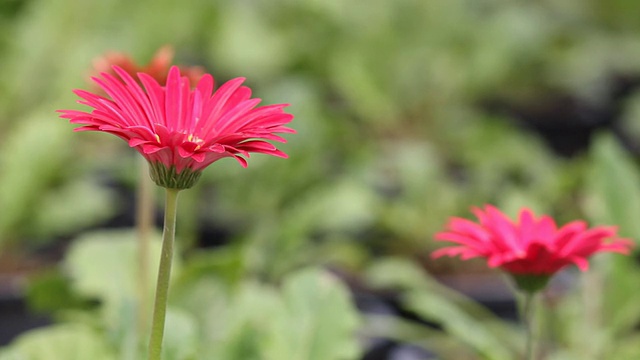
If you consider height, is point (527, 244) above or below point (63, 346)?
above

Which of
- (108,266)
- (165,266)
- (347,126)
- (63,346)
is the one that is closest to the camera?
(165,266)

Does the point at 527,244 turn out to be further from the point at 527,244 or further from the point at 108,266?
the point at 108,266

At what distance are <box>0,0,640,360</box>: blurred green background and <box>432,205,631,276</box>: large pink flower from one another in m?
0.30

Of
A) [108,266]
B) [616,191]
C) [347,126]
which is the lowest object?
[108,266]

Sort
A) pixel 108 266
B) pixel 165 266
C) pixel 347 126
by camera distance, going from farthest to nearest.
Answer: pixel 347 126
pixel 108 266
pixel 165 266

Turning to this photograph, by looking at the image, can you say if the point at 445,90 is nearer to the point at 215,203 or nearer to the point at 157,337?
the point at 215,203

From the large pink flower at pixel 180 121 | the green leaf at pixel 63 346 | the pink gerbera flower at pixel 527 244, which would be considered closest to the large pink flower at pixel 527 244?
the pink gerbera flower at pixel 527 244

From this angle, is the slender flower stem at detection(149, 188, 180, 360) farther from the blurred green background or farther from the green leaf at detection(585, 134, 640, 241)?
the green leaf at detection(585, 134, 640, 241)

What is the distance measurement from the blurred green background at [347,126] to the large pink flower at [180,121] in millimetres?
347

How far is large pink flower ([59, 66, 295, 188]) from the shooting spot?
40 centimetres

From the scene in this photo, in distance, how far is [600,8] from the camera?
2.24 meters

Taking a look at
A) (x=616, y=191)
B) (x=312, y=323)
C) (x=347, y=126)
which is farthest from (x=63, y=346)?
(x=347, y=126)

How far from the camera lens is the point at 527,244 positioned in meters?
0.50

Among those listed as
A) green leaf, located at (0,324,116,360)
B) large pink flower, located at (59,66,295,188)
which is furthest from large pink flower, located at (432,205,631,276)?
green leaf, located at (0,324,116,360)
